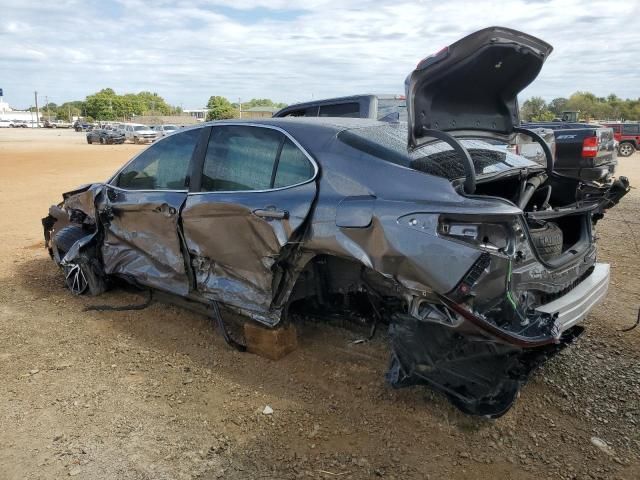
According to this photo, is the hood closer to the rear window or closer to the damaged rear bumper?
the damaged rear bumper

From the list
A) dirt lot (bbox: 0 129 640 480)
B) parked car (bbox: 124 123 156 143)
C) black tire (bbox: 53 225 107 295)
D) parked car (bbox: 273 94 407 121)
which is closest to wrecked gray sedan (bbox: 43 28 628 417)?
→ dirt lot (bbox: 0 129 640 480)

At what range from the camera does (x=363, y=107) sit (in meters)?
8.09

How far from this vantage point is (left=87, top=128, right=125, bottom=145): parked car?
40000 mm

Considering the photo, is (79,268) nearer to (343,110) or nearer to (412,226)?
(412,226)

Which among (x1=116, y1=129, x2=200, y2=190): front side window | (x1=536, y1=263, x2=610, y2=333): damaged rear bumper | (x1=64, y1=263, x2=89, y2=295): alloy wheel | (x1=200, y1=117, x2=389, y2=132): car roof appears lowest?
(x1=64, y1=263, x2=89, y2=295): alloy wheel

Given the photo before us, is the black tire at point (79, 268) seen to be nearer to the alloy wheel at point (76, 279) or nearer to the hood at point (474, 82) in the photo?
the alloy wheel at point (76, 279)

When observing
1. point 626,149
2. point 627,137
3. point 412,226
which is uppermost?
point 627,137

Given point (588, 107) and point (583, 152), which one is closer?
point (583, 152)

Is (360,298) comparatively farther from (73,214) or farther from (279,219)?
(73,214)

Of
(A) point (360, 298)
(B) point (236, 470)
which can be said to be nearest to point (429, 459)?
(B) point (236, 470)

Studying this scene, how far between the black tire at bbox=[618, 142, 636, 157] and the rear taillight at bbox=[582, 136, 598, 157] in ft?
59.7

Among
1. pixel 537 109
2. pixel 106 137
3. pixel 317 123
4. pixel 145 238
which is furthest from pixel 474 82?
pixel 537 109

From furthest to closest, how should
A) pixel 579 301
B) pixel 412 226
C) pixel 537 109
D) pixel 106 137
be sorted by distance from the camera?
1. pixel 537 109
2. pixel 106 137
3. pixel 579 301
4. pixel 412 226

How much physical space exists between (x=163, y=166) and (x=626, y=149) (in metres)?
28.8
